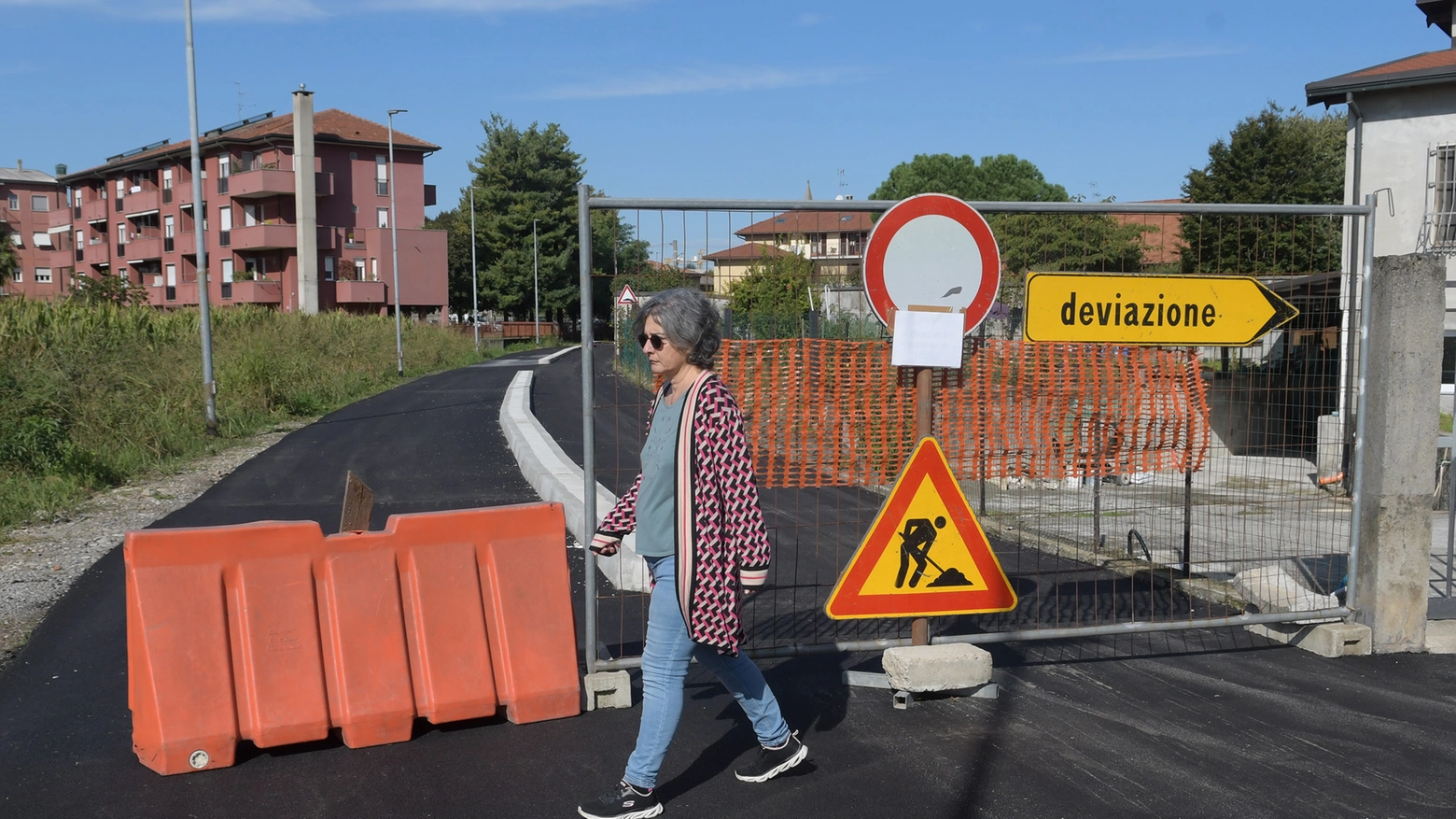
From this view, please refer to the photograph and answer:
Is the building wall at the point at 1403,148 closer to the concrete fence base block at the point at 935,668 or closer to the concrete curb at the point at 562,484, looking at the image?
the concrete curb at the point at 562,484

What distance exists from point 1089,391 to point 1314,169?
38.5 meters

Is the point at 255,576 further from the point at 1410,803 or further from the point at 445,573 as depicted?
the point at 1410,803

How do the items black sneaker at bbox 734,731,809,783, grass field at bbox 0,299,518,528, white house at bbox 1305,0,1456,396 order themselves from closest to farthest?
1. black sneaker at bbox 734,731,809,783
2. grass field at bbox 0,299,518,528
3. white house at bbox 1305,0,1456,396

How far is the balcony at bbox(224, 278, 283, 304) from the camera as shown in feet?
204

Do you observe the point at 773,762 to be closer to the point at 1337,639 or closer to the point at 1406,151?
the point at 1337,639

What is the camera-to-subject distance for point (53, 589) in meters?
7.48

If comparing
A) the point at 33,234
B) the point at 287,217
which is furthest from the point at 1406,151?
the point at 33,234

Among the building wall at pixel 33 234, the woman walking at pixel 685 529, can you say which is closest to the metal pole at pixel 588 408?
the woman walking at pixel 685 529

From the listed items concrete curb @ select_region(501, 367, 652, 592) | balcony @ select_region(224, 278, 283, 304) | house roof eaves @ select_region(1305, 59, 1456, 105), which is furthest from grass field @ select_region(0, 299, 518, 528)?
balcony @ select_region(224, 278, 283, 304)

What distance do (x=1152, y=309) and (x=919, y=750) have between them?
8.29ft

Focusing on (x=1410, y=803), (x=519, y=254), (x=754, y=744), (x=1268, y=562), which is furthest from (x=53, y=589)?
(x=519, y=254)

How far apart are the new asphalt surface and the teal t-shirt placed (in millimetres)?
954

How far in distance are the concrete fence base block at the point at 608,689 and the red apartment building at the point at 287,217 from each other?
58.3 metres

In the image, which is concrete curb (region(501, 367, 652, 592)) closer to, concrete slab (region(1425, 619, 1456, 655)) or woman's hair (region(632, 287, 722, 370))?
woman's hair (region(632, 287, 722, 370))
